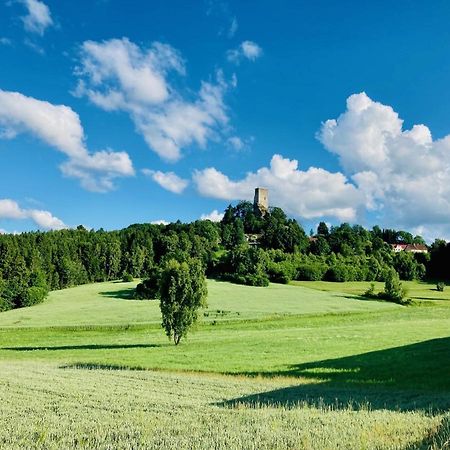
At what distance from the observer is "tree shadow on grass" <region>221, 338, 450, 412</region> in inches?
692

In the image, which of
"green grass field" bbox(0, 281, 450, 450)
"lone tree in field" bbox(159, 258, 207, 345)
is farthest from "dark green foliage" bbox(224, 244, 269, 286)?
"lone tree in field" bbox(159, 258, 207, 345)

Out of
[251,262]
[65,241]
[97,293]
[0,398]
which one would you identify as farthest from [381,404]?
[65,241]

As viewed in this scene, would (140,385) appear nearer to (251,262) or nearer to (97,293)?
(97,293)

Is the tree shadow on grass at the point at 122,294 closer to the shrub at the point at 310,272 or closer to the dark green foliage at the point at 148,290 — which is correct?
the dark green foliage at the point at 148,290

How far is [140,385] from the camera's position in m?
22.2

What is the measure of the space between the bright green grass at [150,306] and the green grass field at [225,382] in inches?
32.1

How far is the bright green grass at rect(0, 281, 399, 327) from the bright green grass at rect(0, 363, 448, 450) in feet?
146

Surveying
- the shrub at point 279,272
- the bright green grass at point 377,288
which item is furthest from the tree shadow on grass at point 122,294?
the bright green grass at point 377,288

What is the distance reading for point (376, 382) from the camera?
26.0m

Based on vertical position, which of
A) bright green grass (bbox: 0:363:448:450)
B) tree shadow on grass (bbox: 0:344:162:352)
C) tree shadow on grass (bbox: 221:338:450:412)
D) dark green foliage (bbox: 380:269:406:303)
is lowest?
tree shadow on grass (bbox: 0:344:162:352)

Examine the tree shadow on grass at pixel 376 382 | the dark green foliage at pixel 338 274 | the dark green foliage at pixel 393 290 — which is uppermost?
the dark green foliage at pixel 338 274

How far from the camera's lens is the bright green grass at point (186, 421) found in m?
10.9

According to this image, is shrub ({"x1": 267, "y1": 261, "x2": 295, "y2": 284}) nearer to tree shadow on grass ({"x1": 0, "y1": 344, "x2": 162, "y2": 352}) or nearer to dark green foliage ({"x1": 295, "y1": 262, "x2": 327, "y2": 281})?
dark green foliage ({"x1": 295, "y1": 262, "x2": 327, "y2": 281})

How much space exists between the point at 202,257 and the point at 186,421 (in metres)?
124
